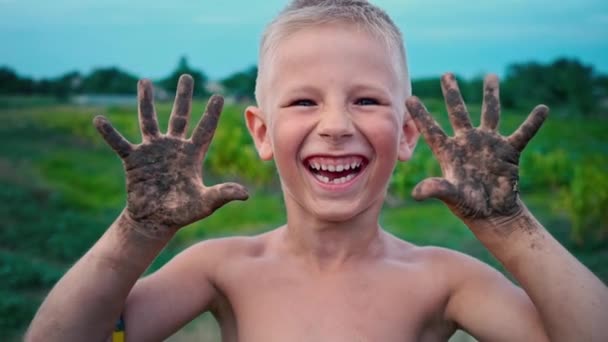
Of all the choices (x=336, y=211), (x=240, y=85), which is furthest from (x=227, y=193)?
(x=240, y=85)

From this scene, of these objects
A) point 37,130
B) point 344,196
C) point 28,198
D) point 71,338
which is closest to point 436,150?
point 344,196

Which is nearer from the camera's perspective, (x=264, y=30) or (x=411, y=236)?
(x=264, y=30)

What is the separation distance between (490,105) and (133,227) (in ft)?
2.39

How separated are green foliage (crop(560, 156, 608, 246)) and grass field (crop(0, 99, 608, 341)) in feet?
0.11

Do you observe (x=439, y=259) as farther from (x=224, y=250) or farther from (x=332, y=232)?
(x=224, y=250)

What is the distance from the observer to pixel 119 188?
4.66m

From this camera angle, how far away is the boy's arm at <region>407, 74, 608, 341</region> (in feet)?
4.21

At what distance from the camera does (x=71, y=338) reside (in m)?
1.31

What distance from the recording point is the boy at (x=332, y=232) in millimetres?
1315

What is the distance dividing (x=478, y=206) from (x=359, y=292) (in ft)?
1.10

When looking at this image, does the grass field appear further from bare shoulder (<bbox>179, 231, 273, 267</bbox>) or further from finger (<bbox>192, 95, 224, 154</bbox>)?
finger (<bbox>192, 95, 224, 154</bbox>)

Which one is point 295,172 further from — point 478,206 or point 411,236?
point 411,236

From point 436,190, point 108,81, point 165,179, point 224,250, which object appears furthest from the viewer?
point 108,81

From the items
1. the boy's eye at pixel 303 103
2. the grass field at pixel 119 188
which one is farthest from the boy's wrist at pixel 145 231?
the grass field at pixel 119 188
